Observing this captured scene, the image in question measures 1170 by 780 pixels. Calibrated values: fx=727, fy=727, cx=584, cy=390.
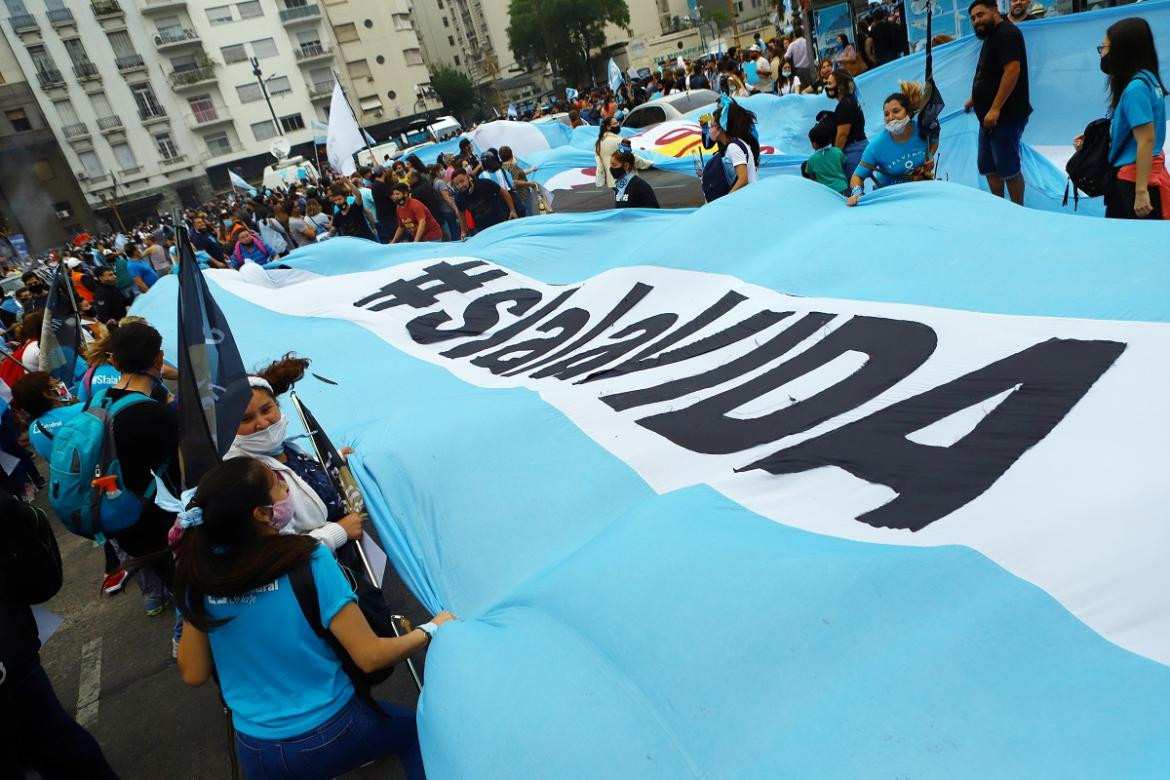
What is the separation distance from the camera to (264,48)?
53500 millimetres

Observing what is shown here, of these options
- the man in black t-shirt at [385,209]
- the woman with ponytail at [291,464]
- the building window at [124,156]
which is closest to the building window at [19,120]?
the building window at [124,156]

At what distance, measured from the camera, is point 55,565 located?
9.71 ft

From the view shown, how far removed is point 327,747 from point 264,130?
2338 inches

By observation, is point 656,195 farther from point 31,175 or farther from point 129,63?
point 129,63

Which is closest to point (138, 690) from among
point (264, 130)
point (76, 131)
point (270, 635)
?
point (270, 635)

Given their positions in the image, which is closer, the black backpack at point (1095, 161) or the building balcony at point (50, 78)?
the black backpack at point (1095, 161)

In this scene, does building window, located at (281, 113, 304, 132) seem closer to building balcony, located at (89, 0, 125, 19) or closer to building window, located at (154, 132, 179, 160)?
building window, located at (154, 132, 179, 160)

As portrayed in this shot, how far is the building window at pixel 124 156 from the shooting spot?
49.2m

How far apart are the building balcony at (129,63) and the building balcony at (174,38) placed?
4.85ft

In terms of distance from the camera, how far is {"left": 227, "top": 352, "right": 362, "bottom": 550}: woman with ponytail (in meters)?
2.60

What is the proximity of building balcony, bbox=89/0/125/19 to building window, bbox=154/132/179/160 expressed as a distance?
7.72 metres

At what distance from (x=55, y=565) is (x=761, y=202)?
4090mm

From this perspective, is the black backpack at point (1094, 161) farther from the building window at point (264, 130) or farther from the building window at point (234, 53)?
the building window at point (234, 53)

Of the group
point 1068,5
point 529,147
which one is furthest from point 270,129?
point 1068,5
